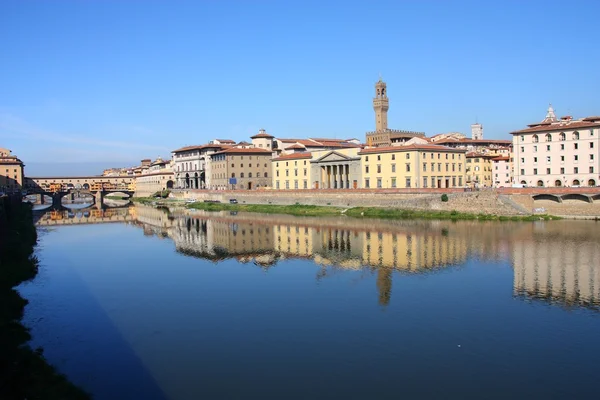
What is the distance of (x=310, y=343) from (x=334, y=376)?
8.14 feet

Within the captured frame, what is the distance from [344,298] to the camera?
2069cm

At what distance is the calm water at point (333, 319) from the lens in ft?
42.1

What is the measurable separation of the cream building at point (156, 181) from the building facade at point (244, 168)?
28.5 meters

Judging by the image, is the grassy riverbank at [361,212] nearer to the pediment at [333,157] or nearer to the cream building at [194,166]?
the pediment at [333,157]

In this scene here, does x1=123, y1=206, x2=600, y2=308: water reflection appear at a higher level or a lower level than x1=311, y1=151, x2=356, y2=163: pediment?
lower

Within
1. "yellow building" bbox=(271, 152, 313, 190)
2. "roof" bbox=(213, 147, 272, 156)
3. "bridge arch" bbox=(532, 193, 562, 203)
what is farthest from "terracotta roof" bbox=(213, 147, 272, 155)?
"bridge arch" bbox=(532, 193, 562, 203)

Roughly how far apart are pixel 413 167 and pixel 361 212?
7353 millimetres

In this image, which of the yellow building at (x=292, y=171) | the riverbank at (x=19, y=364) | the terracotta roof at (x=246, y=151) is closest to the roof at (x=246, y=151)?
the terracotta roof at (x=246, y=151)

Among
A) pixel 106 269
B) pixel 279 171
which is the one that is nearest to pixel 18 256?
pixel 106 269

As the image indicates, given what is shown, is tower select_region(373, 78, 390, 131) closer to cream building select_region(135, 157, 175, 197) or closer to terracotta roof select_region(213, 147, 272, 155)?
terracotta roof select_region(213, 147, 272, 155)

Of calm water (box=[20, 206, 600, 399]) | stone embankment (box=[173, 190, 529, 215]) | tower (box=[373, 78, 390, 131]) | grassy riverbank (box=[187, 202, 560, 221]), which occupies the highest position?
tower (box=[373, 78, 390, 131])

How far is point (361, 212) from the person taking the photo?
2119 inches

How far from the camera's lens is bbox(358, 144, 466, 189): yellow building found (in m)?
55.9

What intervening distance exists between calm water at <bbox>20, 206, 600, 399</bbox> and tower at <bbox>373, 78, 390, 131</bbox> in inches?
2280
